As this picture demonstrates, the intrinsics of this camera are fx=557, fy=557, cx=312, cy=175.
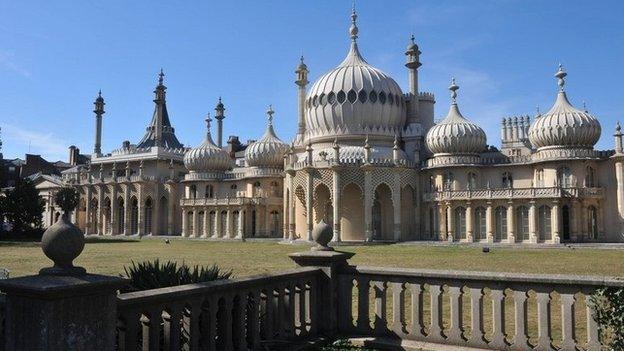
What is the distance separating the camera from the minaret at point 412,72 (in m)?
55.6

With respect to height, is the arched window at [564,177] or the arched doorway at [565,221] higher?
the arched window at [564,177]

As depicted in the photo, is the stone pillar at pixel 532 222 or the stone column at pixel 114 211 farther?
the stone column at pixel 114 211

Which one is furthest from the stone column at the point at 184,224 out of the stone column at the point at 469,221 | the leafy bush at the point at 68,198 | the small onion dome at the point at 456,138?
the stone column at the point at 469,221

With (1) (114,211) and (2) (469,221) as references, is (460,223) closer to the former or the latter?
(2) (469,221)

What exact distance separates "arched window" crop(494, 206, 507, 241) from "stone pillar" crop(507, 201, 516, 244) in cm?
52

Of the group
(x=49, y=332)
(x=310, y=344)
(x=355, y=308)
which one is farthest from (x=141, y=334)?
(x=355, y=308)

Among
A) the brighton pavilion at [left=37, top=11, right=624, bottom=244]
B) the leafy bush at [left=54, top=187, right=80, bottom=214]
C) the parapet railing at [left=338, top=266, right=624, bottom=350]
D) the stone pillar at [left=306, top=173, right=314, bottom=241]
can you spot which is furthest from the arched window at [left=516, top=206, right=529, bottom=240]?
the leafy bush at [left=54, top=187, right=80, bottom=214]

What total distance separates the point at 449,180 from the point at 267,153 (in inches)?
818

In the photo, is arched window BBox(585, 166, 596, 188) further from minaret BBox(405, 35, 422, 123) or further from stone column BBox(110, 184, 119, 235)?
stone column BBox(110, 184, 119, 235)

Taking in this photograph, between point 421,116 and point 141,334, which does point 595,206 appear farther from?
point 141,334

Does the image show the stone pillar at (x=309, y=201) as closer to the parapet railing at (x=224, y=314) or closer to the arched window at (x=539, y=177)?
the arched window at (x=539, y=177)

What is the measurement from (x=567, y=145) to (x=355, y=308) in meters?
37.9

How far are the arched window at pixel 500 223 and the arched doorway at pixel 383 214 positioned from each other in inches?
343

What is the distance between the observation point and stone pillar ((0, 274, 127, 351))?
4.88 metres
